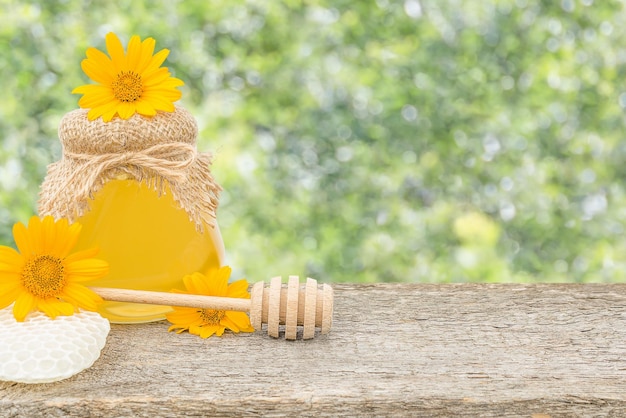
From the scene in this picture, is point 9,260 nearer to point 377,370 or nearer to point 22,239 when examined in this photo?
point 22,239

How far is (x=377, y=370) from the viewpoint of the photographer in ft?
1.81

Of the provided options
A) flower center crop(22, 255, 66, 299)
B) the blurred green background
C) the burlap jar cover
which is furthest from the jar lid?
the blurred green background

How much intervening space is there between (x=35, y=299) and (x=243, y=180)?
0.65 m

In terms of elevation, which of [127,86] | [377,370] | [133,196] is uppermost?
[127,86]

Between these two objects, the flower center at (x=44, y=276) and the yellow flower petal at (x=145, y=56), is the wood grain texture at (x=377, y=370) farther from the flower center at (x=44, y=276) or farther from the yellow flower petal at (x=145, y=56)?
the yellow flower petal at (x=145, y=56)

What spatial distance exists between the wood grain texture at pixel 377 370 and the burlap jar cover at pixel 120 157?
14cm

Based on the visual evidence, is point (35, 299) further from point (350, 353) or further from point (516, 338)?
point (516, 338)

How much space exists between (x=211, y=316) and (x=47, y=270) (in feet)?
0.54

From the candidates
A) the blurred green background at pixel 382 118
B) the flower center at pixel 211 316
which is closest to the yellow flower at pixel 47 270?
the flower center at pixel 211 316

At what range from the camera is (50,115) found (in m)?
1.17

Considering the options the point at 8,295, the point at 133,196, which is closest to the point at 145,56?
the point at 133,196

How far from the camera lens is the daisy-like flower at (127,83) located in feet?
2.03

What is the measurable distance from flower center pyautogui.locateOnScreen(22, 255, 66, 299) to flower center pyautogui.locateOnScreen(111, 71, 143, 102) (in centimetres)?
16

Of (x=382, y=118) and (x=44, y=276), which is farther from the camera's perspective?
(x=382, y=118)
